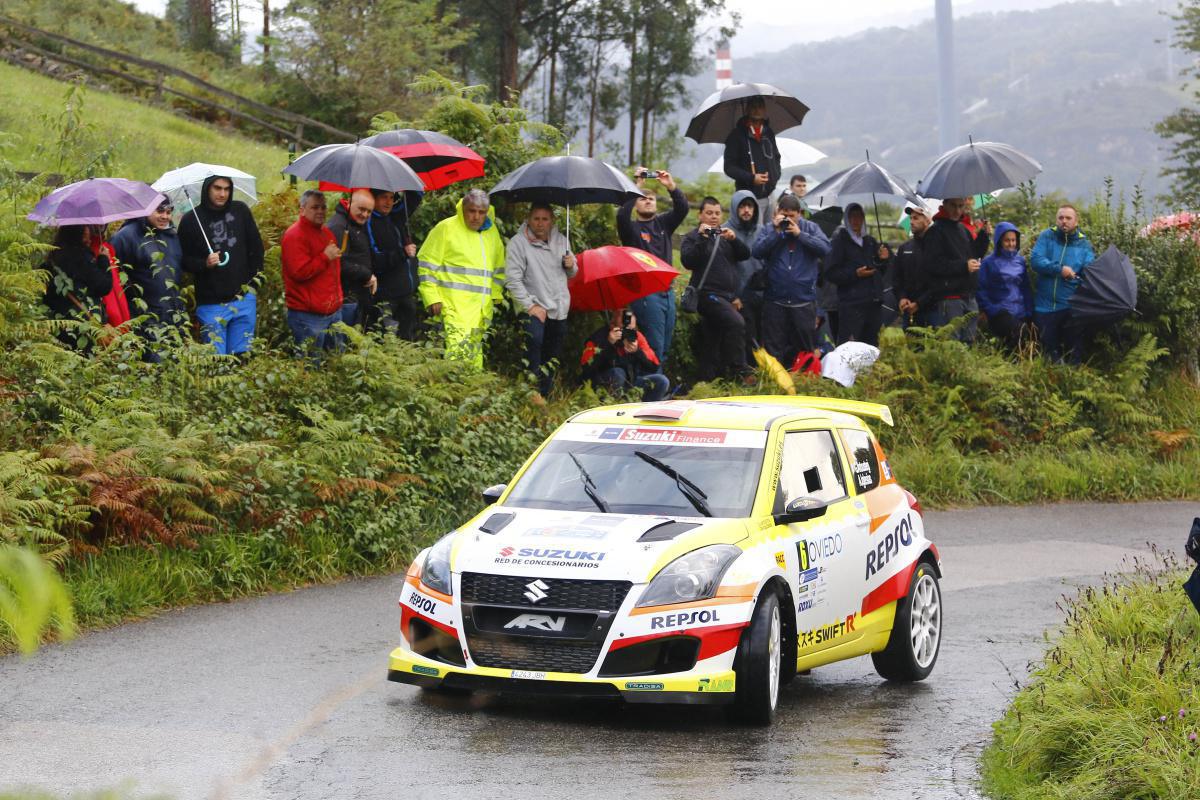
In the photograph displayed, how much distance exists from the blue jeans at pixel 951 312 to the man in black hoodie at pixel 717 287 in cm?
276

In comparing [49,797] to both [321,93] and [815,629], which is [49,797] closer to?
[815,629]

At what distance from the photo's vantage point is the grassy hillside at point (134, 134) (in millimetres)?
28122

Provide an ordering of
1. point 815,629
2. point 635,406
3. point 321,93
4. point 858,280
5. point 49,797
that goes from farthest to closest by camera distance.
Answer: point 321,93 → point 858,280 → point 635,406 → point 815,629 → point 49,797

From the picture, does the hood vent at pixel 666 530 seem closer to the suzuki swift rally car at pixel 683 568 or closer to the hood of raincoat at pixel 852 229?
the suzuki swift rally car at pixel 683 568

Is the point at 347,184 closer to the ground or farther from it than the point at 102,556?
farther from it

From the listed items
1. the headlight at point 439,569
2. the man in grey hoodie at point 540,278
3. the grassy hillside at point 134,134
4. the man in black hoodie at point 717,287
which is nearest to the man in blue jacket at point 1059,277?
the man in black hoodie at point 717,287

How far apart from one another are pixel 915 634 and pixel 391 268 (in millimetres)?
7800

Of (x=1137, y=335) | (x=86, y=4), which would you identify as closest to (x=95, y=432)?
(x=1137, y=335)

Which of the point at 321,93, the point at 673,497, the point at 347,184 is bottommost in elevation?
the point at 673,497

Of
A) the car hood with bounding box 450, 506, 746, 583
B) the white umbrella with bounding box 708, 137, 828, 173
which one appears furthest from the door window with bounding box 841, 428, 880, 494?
the white umbrella with bounding box 708, 137, 828, 173

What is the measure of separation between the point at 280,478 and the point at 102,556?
6.24 ft

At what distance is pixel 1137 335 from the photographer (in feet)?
69.1

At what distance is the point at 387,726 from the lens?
8.23 meters

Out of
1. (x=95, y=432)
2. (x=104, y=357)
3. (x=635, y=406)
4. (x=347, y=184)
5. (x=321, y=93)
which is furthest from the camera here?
(x=321, y=93)
